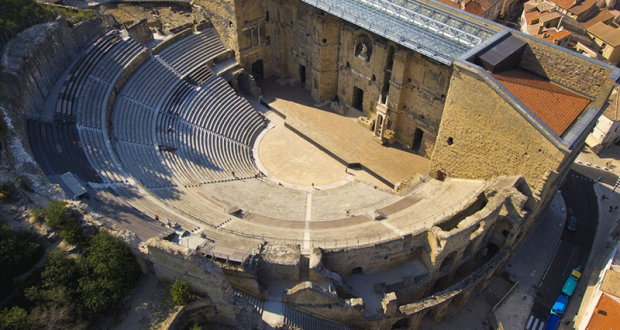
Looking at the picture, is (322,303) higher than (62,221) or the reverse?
the reverse

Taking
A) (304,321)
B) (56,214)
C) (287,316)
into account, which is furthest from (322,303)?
(56,214)

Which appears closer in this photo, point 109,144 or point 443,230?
point 443,230

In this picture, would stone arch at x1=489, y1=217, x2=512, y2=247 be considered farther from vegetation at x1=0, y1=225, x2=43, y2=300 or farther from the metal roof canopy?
vegetation at x1=0, y1=225, x2=43, y2=300

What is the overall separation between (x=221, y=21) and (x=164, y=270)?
2824 cm

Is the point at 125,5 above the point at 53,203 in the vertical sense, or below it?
above

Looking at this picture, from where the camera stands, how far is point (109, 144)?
31.2 metres

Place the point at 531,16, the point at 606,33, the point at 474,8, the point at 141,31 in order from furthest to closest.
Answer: the point at 531,16 → the point at 474,8 → the point at 606,33 → the point at 141,31

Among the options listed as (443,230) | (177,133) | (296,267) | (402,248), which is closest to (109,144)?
(177,133)

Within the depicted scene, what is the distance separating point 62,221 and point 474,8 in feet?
190

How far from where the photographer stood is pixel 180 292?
22969 mm

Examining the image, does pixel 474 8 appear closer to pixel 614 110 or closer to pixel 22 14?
pixel 614 110

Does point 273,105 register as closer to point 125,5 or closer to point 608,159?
point 125,5

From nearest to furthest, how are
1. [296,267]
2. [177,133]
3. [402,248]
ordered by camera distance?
[296,267] < [402,248] < [177,133]

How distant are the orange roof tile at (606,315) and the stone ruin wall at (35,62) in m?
36.5
